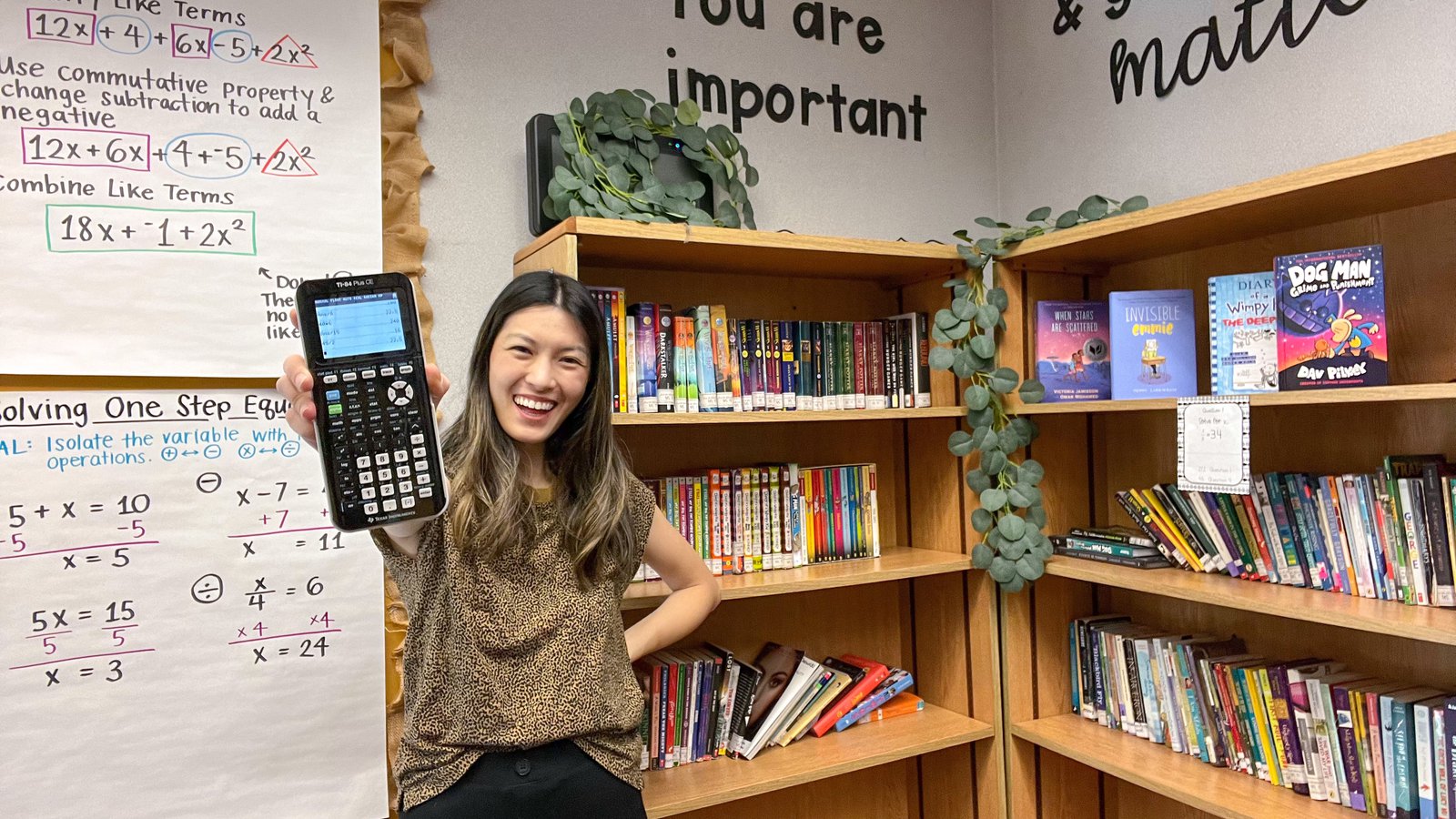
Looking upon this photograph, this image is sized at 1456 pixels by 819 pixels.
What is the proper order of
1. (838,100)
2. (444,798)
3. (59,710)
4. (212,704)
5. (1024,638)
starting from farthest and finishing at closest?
(838,100), (1024,638), (212,704), (59,710), (444,798)

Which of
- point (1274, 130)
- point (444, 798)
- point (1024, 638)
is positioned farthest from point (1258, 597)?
point (444, 798)

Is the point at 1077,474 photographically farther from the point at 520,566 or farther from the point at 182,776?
the point at 182,776

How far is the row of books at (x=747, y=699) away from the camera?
73.0 inches

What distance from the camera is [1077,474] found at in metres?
2.19

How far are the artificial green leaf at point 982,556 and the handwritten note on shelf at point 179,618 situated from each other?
4.03 ft

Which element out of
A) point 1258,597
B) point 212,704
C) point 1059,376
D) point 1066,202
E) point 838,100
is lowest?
point 212,704

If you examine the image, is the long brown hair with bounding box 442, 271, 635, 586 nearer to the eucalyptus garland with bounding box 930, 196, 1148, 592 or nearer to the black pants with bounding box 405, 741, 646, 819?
the black pants with bounding box 405, 741, 646, 819

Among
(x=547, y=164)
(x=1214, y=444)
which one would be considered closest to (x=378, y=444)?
(x=547, y=164)

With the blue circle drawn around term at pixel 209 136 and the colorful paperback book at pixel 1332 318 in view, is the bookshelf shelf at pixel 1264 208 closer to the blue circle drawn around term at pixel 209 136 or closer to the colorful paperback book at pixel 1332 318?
the colorful paperback book at pixel 1332 318

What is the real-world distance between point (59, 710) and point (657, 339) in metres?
1.19

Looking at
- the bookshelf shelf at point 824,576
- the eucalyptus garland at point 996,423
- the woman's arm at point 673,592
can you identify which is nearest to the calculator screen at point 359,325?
the woman's arm at point 673,592

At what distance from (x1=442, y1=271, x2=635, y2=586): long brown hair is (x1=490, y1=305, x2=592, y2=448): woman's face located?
17 mm

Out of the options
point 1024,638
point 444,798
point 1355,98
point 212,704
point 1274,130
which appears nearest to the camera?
point 444,798

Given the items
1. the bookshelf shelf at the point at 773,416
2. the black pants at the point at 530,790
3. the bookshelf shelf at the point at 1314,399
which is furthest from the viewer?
the bookshelf shelf at the point at 773,416
